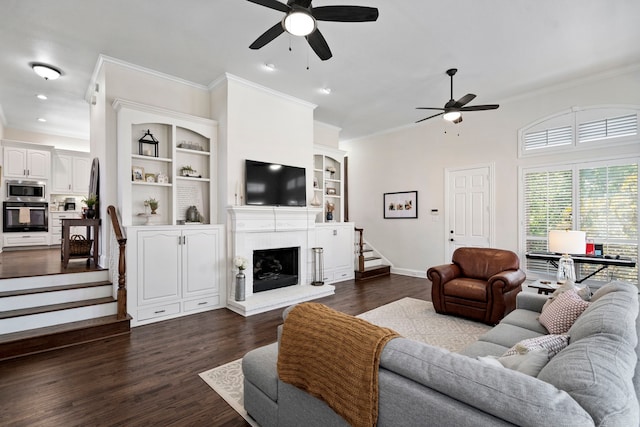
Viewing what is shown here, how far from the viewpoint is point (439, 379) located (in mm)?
1088

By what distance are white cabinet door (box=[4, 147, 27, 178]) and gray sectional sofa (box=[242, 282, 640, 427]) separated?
345 inches

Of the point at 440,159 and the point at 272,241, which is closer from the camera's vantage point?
the point at 272,241

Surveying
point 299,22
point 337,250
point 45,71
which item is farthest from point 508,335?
point 45,71

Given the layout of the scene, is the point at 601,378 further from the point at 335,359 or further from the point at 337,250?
the point at 337,250

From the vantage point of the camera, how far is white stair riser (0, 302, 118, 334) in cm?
311

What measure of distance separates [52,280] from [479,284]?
5311 millimetres

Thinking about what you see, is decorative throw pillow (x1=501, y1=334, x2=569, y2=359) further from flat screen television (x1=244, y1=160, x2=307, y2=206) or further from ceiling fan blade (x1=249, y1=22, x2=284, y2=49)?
flat screen television (x1=244, y1=160, x2=307, y2=206)

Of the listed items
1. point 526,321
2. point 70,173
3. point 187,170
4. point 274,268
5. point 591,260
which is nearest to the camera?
point 526,321

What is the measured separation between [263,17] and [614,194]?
545 centimetres

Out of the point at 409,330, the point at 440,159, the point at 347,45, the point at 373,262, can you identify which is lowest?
the point at 409,330

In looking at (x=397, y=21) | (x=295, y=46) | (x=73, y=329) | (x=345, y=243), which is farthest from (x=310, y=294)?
(x=397, y=21)

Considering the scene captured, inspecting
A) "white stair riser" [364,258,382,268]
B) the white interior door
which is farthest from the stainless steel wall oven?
the white interior door

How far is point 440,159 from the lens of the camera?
21.5 ft

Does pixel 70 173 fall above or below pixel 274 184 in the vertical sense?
above
